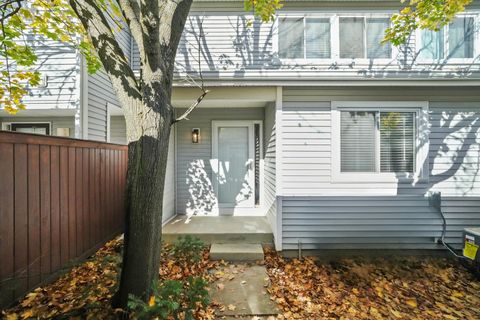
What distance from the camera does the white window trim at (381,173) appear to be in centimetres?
434

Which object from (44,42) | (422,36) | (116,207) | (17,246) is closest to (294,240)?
(116,207)

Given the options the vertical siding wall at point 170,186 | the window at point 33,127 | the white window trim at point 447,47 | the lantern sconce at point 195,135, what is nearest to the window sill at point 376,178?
the white window trim at point 447,47

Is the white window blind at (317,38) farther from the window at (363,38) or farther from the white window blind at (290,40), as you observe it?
the window at (363,38)

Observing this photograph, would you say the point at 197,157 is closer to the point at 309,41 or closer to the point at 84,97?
the point at 84,97

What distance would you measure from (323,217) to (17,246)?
4509 mm

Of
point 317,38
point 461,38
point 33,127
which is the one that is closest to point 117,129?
point 33,127

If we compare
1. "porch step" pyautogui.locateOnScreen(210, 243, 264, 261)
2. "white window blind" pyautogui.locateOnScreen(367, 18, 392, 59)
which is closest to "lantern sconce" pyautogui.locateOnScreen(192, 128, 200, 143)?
"porch step" pyautogui.locateOnScreen(210, 243, 264, 261)

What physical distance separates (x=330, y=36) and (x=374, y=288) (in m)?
4.57

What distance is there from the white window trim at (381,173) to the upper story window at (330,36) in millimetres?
A: 951

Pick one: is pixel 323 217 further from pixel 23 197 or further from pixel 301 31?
pixel 23 197

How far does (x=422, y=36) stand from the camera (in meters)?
4.33

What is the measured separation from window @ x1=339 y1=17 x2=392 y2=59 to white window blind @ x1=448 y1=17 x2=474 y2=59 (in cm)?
125

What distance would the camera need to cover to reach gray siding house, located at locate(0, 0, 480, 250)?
4.33m

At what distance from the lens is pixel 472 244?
12.2 feet
